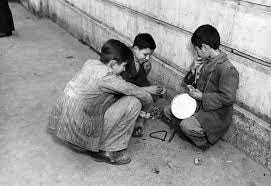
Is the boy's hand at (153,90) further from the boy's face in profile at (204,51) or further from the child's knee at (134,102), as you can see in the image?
the boy's face in profile at (204,51)

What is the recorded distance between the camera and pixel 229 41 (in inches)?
149

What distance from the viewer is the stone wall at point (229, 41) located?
344 cm

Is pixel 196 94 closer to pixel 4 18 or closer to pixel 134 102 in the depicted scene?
pixel 134 102

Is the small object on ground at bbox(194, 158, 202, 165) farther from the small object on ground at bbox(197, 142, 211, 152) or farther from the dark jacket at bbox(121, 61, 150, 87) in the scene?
the dark jacket at bbox(121, 61, 150, 87)

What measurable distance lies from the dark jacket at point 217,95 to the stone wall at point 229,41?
→ 18cm

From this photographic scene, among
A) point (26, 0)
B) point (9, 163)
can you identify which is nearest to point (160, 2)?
point (9, 163)

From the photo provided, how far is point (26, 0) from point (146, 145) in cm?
852

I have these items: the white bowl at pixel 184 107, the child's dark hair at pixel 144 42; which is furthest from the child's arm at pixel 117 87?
the child's dark hair at pixel 144 42

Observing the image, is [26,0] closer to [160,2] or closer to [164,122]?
[160,2]

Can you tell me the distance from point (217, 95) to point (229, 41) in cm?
62

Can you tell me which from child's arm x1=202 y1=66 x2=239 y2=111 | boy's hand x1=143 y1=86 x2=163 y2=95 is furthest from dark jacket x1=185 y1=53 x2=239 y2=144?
boy's hand x1=143 y1=86 x2=163 y2=95

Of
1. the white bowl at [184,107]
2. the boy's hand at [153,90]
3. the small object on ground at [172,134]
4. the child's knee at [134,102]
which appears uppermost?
the child's knee at [134,102]

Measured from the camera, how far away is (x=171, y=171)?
3.53m

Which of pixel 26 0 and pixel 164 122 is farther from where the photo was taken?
pixel 26 0
